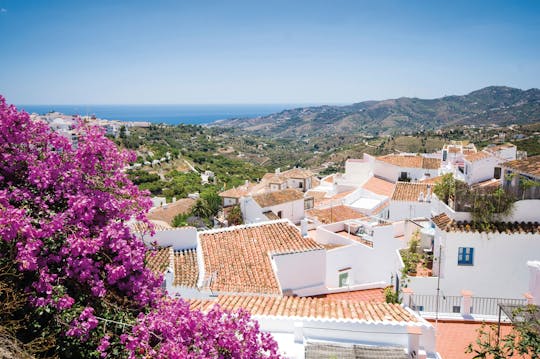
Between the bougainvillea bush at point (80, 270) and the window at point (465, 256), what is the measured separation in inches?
404

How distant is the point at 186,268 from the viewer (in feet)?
46.0

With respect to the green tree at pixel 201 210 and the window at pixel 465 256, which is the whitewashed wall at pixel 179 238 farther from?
the green tree at pixel 201 210

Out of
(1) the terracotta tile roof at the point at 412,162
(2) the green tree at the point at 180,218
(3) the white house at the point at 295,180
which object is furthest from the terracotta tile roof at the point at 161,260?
(3) the white house at the point at 295,180

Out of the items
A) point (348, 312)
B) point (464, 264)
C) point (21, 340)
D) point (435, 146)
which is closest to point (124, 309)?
point (21, 340)

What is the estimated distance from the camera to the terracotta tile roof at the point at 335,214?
2758cm

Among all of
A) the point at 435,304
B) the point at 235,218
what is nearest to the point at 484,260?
the point at 435,304

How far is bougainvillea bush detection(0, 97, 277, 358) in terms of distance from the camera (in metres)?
4.81

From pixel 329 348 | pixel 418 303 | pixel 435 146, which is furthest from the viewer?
pixel 435 146

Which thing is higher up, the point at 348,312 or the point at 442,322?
the point at 348,312

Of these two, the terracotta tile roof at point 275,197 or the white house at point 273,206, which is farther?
the terracotta tile roof at point 275,197

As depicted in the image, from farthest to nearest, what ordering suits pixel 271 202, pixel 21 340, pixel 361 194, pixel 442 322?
pixel 361 194, pixel 271 202, pixel 442 322, pixel 21 340

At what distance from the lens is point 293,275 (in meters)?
15.4

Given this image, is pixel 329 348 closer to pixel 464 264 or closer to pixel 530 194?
pixel 464 264

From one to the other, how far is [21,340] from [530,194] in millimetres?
14664
